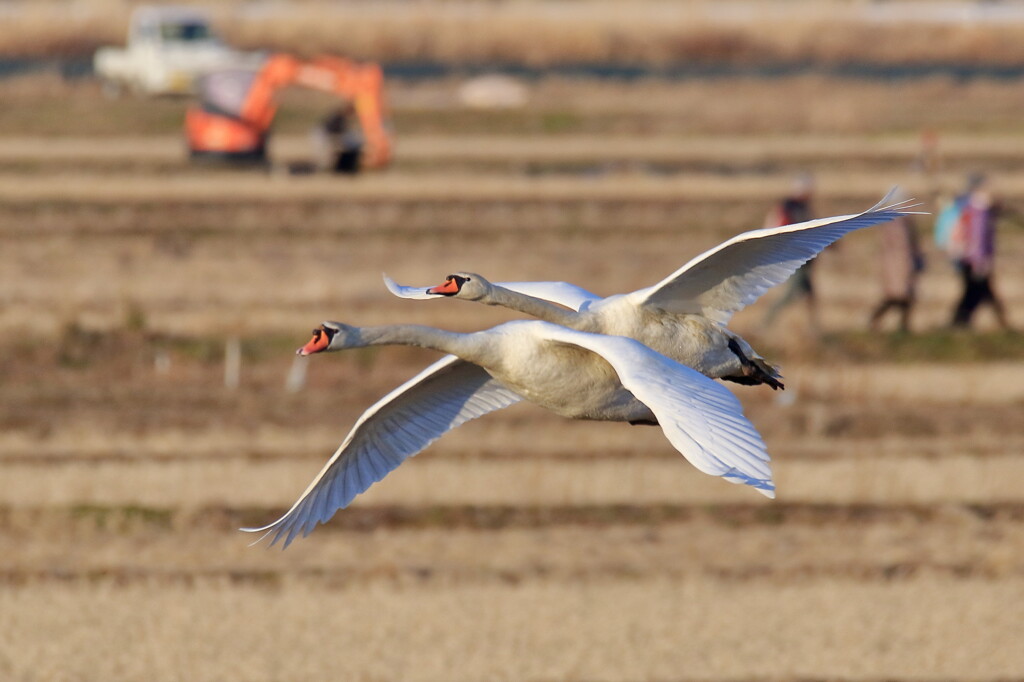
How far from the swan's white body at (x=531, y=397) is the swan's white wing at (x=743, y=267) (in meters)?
0.62

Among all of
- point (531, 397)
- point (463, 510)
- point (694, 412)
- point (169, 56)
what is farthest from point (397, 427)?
point (169, 56)

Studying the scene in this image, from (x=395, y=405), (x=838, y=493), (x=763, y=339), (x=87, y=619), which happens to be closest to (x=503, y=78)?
(x=763, y=339)

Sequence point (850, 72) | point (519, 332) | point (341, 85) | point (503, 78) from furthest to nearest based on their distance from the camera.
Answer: point (850, 72)
point (503, 78)
point (341, 85)
point (519, 332)

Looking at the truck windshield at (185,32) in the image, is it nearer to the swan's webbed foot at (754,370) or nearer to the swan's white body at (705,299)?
the swan's white body at (705,299)

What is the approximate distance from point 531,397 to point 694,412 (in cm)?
126

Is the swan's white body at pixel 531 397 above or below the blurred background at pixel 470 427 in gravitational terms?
above

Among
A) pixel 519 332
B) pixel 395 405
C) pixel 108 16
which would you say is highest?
pixel 519 332

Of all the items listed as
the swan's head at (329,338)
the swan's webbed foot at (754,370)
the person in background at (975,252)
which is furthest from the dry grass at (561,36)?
the swan's head at (329,338)

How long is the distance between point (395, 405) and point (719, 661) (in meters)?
4.68

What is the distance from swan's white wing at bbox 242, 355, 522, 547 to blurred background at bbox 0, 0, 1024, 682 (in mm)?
3806

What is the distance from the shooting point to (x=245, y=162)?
35.6 m

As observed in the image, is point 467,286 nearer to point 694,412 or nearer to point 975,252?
point 694,412

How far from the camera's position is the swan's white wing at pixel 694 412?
6.45 meters

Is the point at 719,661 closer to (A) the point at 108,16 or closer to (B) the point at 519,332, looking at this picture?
(B) the point at 519,332
